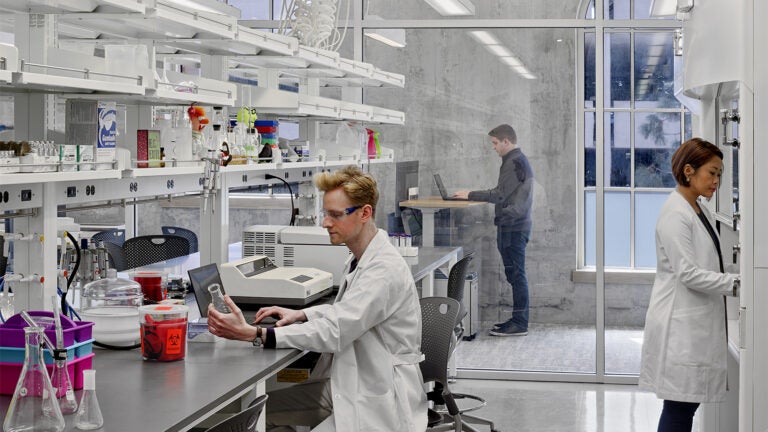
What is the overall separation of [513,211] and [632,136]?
2.98 ft

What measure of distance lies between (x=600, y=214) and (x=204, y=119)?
3518 millimetres

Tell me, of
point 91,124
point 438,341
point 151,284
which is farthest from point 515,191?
point 91,124

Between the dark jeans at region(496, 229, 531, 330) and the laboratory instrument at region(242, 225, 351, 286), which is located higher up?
the laboratory instrument at region(242, 225, 351, 286)

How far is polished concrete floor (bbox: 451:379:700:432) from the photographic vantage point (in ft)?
17.0

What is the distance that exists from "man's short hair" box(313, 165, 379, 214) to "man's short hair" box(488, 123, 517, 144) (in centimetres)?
337

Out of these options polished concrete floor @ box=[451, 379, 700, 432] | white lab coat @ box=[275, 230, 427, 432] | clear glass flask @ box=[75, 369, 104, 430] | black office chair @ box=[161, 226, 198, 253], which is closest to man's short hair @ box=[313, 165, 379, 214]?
white lab coat @ box=[275, 230, 427, 432]

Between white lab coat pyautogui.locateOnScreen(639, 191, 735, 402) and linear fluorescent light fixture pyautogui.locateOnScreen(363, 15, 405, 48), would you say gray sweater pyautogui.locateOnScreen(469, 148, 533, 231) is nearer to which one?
linear fluorescent light fixture pyautogui.locateOnScreen(363, 15, 405, 48)

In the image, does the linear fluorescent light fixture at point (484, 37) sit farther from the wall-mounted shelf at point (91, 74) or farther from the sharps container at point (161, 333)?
the sharps container at point (161, 333)

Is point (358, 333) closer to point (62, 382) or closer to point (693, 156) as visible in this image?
point (62, 382)

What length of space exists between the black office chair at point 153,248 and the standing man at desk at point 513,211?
1.98 m

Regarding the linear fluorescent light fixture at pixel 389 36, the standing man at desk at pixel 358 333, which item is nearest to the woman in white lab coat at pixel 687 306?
the standing man at desk at pixel 358 333

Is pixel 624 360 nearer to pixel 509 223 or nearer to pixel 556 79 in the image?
pixel 509 223

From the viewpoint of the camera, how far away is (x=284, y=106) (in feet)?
14.1

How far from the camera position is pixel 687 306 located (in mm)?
3770
